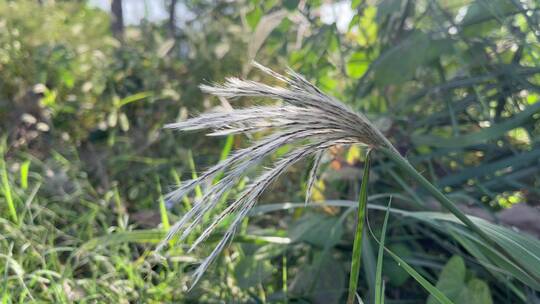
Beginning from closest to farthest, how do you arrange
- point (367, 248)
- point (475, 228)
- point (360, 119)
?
1. point (360, 119)
2. point (475, 228)
3. point (367, 248)

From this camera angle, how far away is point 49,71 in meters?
2.92

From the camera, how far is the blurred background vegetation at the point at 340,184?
1486 millimetres

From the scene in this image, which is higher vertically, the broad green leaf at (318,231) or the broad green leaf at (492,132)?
the broad green leaf at (492,132)

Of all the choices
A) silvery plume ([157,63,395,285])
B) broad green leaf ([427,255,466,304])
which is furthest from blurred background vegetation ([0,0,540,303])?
silvery plume ([157,63,395,285])

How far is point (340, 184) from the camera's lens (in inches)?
74.5

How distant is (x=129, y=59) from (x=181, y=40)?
1.70 feet

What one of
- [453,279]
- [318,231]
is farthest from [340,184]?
[453,279]

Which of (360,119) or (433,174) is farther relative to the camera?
(433,174)

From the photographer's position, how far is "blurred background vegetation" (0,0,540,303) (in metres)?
1.49

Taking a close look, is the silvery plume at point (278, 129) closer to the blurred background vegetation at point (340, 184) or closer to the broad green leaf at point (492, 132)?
the blurred background vegetation at point (340, 184)

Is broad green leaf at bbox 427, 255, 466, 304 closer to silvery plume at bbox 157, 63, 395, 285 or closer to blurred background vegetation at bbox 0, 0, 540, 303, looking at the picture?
blurred background vegetation at bbox 0, 0, 540, 303

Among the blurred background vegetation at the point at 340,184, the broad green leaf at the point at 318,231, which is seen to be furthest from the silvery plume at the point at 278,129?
the broad green leaf at the point at 318,231

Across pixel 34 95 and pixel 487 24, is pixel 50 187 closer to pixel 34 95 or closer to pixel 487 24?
pixel 34 95

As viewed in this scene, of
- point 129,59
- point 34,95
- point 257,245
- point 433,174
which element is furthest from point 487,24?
point 34,95
